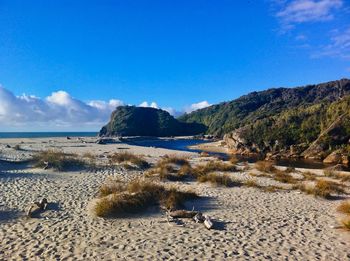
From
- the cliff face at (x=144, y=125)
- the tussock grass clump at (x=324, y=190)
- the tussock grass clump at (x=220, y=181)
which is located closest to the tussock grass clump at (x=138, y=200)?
the tussock grass clump at (x=220, y=181)

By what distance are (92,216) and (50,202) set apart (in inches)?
120

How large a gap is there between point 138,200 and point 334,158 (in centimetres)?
3632

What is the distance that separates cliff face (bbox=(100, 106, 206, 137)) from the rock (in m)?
107

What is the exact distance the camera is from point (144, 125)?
158375 millimetres

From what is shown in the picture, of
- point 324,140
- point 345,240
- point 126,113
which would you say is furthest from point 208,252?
point 126,113

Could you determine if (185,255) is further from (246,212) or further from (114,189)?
(114,189)

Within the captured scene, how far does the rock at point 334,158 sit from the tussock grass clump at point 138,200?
106 ft

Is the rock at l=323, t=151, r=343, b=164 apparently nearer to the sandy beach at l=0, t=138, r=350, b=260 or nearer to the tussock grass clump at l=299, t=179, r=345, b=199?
the tussock grass clump at l=299, t=179, r=345, b=199

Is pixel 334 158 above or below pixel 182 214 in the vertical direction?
above

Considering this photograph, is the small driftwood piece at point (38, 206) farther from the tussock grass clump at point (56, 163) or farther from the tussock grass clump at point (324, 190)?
the tussock grass clump at point (324, 190)

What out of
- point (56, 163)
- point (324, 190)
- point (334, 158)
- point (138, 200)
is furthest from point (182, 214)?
point (334, 158)

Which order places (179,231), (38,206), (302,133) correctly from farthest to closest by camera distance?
(302,133) < (38,206) < (179,231)

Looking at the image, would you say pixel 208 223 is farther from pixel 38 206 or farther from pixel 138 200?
pixel 38 206

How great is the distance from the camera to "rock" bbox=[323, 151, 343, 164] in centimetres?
4288
